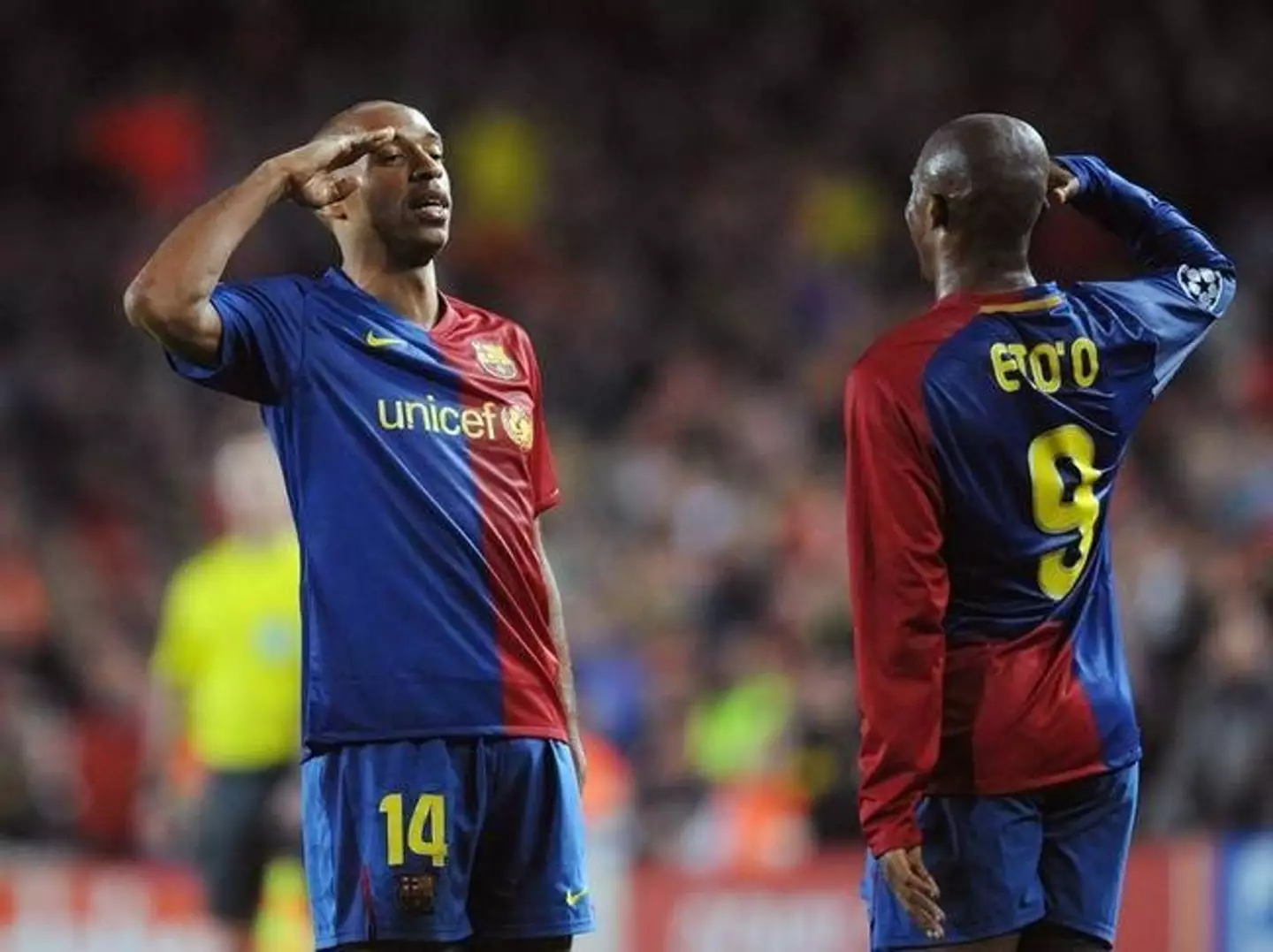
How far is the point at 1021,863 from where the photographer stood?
496cm

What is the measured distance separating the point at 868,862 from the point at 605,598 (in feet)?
25.6

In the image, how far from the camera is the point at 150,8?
1761 cm

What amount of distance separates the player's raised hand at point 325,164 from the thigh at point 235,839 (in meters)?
4.15

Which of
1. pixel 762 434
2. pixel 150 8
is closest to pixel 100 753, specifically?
pixel 762 434

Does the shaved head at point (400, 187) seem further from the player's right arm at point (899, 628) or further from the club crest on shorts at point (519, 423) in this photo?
the player's right arm at point (899, 628)

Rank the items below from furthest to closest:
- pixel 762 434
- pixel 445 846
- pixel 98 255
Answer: pixel 98 255
pixel 762 434
pixel 445 846

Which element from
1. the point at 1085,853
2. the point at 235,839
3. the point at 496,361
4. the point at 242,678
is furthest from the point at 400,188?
the point at 235,839

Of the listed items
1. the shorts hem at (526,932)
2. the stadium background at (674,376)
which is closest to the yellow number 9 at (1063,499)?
the shorts hem at (526,932)

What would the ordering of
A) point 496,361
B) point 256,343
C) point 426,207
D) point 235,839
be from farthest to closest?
point 235,839, point 496,361, point 426,207, point 256,343

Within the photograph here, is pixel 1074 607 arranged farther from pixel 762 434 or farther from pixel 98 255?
pixel 98 255

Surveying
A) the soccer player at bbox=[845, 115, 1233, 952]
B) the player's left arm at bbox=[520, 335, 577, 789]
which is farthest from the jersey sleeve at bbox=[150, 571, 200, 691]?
the soccer player at bbox=[845, 115, 1233, 952]

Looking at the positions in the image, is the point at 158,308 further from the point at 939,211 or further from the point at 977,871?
the point at 977,871

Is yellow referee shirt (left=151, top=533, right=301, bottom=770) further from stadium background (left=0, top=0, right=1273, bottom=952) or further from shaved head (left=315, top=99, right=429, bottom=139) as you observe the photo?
shaved head (left=315, top=99, right=429, bottom=139)

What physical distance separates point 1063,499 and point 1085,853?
2.22 ft
